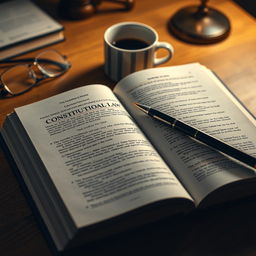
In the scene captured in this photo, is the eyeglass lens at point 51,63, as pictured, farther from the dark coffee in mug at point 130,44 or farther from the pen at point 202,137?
the pen at point 202,137

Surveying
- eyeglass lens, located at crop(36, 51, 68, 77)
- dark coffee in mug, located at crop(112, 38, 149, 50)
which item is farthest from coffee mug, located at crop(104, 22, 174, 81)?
eyeglass lens, located at crop(36, 51, 68, 77)

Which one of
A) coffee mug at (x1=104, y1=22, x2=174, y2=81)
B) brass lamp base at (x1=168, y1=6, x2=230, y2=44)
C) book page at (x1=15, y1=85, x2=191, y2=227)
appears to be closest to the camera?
book page at (x1=15, y1=85, x2=191, y2=227)

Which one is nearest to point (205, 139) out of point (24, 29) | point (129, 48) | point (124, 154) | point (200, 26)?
point (124, 154)

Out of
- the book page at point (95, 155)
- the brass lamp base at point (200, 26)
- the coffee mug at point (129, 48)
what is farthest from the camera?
the brass lamp base at point (200, 26)

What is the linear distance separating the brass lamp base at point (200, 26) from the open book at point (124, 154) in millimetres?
224

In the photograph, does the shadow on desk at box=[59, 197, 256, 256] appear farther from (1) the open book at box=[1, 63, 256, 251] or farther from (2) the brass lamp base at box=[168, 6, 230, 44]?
(2) the brass lamp base at box=[168, 6, 230, 44]

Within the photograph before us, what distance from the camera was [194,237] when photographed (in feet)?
1.90

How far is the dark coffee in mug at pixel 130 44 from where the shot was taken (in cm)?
81

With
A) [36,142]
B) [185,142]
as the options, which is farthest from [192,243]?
[36,142]

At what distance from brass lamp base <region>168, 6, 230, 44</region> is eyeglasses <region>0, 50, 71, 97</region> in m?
0.29

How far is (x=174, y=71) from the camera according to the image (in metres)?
0.75

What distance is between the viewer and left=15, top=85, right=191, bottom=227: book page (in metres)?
0.54

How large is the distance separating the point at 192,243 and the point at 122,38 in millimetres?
460

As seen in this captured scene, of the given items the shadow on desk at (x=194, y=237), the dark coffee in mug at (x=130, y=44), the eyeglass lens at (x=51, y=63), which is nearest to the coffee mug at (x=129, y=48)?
the dark coffee in mug at (x=130, y=44)
